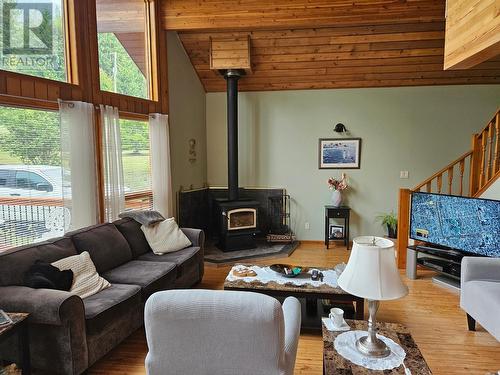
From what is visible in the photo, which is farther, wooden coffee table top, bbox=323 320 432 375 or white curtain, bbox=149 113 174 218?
white curtain, bbox=149 113 174 218

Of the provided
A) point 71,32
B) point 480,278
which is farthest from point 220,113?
point 480,278

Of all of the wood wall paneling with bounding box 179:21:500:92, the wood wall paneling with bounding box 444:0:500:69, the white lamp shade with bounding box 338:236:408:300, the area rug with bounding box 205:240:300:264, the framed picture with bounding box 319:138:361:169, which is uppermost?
the wood wall paneling with bounding box 179:21:500:92

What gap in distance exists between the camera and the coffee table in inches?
114

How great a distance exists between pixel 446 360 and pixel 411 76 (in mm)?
4375

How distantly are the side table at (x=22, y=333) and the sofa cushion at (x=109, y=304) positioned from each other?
1.16 ft

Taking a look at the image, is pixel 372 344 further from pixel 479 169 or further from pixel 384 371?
pixel 479 169

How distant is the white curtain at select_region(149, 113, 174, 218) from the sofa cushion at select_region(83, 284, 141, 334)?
194 centimetres

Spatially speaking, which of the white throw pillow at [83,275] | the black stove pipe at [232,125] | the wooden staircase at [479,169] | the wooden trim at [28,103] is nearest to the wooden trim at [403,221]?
the wooden staircase at [479,169]

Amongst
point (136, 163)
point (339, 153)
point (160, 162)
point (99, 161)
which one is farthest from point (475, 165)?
point (99, 161)

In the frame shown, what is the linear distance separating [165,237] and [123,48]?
2435 mm

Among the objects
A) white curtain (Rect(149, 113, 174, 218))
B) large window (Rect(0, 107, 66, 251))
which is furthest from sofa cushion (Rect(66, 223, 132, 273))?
white curtain (Rect(149, 113, 174, 218))

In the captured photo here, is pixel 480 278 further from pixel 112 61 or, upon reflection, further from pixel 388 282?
pixel 112 61

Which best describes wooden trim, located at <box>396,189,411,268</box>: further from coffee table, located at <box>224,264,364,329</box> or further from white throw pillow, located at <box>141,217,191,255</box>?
white throw pillow, located at <box>141,217,191,255</box>

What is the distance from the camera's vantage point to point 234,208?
5.40 metres
